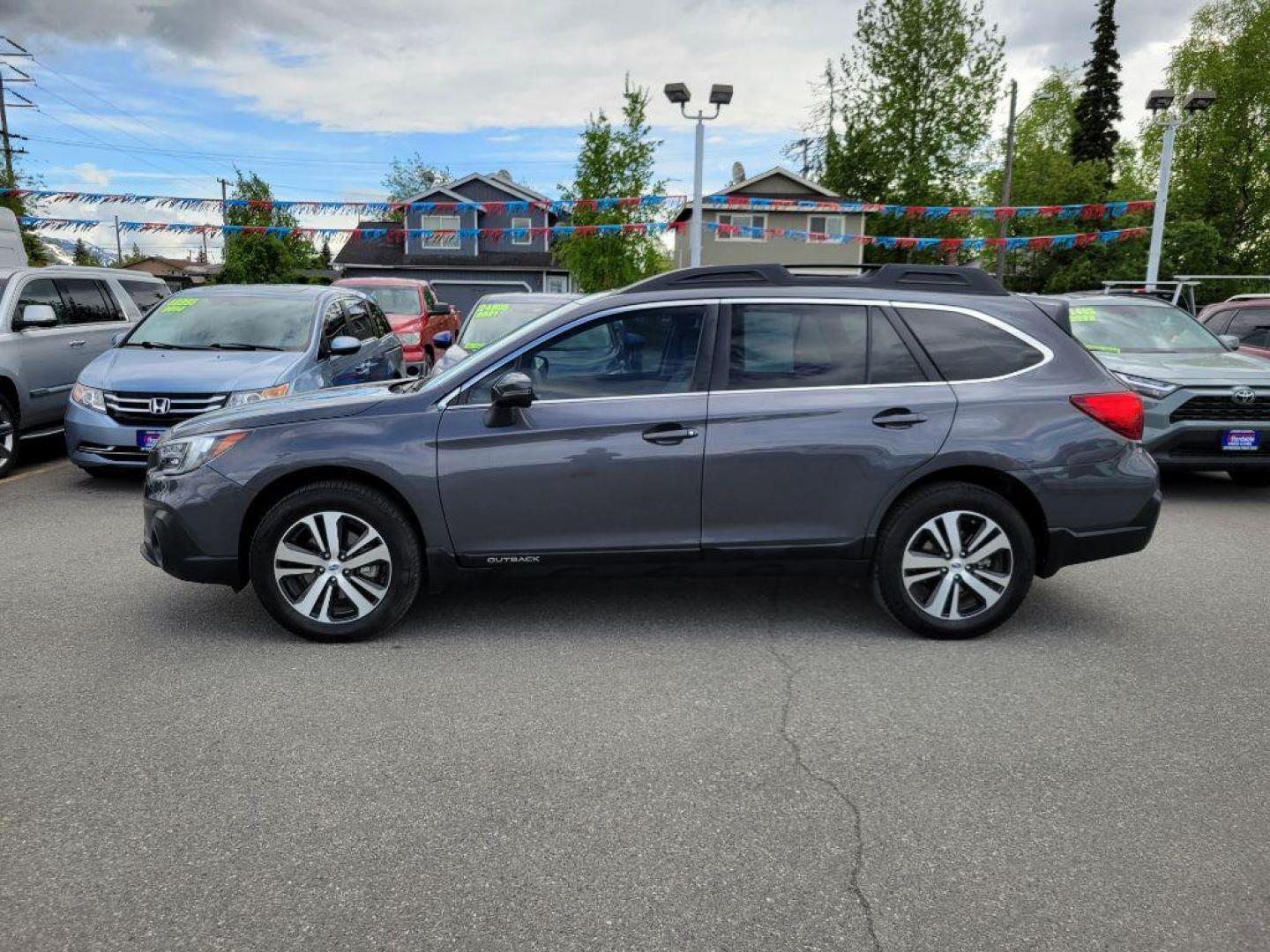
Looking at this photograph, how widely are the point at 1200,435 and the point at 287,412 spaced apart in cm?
713

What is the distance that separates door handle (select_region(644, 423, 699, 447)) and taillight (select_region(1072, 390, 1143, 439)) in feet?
6.18

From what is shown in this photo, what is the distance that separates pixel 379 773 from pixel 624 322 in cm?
237

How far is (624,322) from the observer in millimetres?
4633

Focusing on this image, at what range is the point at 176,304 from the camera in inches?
361

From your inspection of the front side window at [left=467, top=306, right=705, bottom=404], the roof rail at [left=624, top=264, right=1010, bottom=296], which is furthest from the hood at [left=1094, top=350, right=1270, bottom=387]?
the front side window at [left=467, top=306, right=705, bottom=404]

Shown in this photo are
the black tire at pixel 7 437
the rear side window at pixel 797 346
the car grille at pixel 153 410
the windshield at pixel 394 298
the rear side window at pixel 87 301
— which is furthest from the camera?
the windshield at pixel 394 298

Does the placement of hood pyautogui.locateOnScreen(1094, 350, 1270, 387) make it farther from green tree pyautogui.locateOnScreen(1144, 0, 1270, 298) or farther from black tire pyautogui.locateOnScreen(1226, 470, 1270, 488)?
green tree pyautogui.locateOnScreen(1144, 0, 1270, 298)

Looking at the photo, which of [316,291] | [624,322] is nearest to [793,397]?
[624,322]

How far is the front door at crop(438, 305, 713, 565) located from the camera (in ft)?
14.6

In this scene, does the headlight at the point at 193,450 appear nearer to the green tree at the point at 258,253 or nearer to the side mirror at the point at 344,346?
the side mirror at the point at 344,346

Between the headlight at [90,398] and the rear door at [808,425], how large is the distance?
18.7 feet

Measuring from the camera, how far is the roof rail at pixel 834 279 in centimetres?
472

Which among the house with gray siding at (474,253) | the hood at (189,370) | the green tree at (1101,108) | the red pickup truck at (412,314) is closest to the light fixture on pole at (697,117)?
the red pickup truck at (412,314)

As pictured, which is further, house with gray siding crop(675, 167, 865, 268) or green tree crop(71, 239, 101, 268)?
green tree crop(71, 239, 101, 268)
